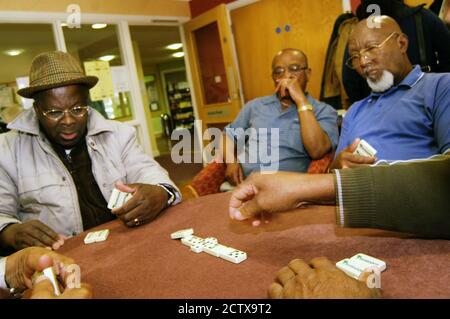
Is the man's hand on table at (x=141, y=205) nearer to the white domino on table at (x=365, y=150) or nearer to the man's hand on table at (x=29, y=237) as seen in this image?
the man's hand on table at (x=29, y=237)

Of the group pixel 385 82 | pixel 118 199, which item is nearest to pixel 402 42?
pixel 385 82

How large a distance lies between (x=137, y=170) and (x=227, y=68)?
344cm

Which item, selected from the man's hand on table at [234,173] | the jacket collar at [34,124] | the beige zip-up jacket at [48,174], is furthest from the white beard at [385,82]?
the jacket collar at [34,124]

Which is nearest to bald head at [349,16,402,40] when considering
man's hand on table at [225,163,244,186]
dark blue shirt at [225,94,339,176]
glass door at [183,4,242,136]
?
dark blue shirt at [225,94,339,176]

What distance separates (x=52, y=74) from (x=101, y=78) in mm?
3211

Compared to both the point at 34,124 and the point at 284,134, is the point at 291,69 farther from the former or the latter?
the point at 34,124

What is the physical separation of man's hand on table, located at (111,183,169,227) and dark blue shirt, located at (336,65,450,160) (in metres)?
1.16

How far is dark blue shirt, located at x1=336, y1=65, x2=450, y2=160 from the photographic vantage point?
1.60 metres

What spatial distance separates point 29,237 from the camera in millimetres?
1377

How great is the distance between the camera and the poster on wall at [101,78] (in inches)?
185

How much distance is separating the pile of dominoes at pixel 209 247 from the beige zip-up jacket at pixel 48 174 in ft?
1.63

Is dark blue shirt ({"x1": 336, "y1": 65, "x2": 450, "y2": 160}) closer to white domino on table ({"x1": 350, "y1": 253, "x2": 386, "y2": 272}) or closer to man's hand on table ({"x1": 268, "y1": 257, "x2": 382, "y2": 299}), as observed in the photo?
white domino on table ({"x1": 350, "y1": 253, "x2": 386, "y2": 272})

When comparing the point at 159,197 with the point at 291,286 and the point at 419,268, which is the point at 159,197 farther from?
the point at 419,268
